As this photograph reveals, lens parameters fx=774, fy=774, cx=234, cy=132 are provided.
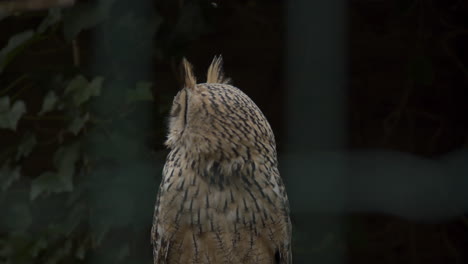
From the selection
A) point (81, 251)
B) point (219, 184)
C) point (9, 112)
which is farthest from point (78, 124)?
point (219, 184)

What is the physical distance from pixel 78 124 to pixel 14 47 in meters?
0.27

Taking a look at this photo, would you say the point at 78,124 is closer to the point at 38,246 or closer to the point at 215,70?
the point at 38,246

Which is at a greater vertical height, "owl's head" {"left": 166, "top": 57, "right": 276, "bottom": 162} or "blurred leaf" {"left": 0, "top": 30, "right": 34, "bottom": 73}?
"blurred leaf" {"left": 0, "top": 30, "right": 34, "bottom": 73}

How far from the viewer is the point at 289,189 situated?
1.57 m

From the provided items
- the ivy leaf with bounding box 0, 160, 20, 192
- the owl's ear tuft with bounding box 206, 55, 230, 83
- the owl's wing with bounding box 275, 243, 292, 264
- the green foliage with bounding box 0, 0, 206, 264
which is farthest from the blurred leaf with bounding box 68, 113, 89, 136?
the owl's wing with bounding box 275, 243, 292, 264

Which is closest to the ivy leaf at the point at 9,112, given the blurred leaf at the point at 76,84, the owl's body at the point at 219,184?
the blurred leaf at the point at 76,84

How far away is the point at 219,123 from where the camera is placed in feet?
4.28

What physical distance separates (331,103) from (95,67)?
877mm

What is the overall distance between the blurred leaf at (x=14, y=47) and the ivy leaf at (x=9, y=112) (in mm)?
86

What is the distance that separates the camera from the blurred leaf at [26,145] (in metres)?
1.90

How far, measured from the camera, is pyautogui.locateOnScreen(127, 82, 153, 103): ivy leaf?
5.70 feet

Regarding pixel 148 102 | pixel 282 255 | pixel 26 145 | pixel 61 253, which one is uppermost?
pixel 148 102

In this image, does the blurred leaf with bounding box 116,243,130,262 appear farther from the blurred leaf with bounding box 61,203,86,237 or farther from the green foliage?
the blurred leaf with bounding box 61,203,86,237

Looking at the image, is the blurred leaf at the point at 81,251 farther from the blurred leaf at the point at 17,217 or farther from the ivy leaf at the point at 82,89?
the ivy leaf at the point at 82,89
